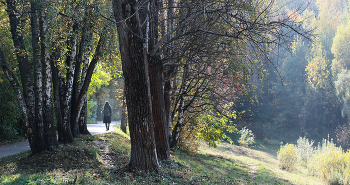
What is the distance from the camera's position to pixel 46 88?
8.86 metres

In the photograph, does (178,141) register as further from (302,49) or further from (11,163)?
(302,49)

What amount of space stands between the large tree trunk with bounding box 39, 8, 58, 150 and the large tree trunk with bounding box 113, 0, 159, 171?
3644 mm

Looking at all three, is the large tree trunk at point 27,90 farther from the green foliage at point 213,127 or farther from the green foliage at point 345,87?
the green foliage at point 345,87

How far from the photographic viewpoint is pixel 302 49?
48281 millimetres

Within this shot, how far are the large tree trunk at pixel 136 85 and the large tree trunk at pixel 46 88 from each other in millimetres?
3644

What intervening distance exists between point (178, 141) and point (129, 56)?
930cm

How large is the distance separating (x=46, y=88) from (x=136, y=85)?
4.34 meters

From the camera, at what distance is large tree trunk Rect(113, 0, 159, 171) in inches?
250

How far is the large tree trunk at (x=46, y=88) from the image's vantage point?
8.65 m

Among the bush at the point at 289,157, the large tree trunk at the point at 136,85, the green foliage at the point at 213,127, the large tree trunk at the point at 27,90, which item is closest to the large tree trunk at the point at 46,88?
the large tree trunk at the point at 27,90

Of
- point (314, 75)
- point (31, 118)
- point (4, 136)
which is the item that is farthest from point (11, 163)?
point (314, 75)

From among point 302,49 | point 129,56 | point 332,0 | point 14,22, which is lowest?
point 129,56

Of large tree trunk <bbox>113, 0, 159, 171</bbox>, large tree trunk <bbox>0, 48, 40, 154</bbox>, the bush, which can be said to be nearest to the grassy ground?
large tree trunk <bbox>113, 0, 159, 171</bbox>

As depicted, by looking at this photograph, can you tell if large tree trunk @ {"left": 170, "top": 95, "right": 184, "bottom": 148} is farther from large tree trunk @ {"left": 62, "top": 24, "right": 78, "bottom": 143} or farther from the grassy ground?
large tree trunk @ {"left": 62, "top": 24, "right": 78, "bottom": 143}
